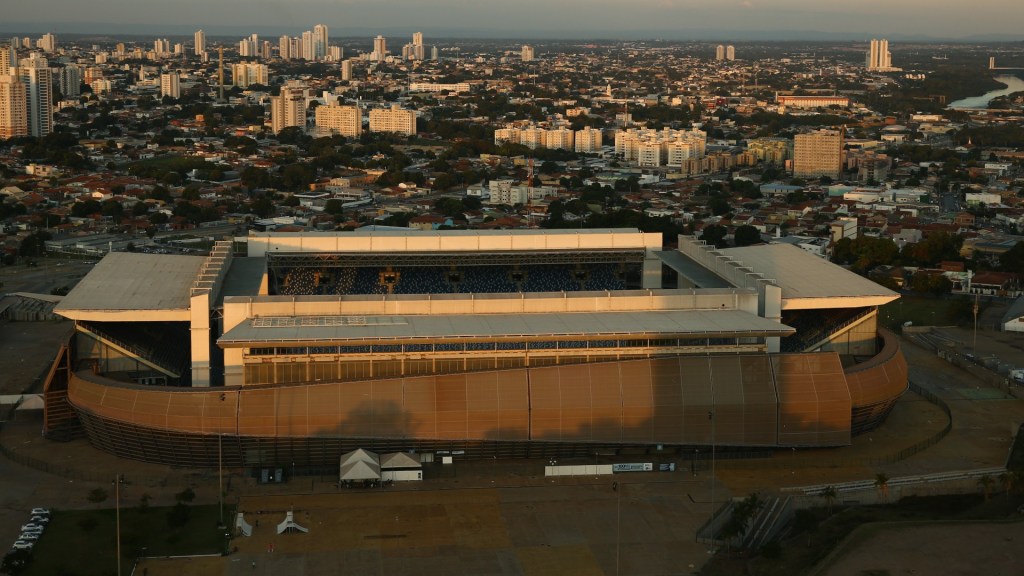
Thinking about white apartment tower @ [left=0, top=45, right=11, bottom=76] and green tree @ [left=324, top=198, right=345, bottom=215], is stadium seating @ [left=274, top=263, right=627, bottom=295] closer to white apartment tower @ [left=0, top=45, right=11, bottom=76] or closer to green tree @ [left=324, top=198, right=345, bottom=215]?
green tree @ [left=324, top=198, right=345, bottom=215]

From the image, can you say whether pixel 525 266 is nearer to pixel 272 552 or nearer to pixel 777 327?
pixel 777 327

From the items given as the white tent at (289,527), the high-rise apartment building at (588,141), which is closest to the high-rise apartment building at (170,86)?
the high-rise apartment building at (588,141)

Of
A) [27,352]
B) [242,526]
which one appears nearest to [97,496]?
[242,526]

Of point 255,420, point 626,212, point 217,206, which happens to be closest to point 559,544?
point 255,420

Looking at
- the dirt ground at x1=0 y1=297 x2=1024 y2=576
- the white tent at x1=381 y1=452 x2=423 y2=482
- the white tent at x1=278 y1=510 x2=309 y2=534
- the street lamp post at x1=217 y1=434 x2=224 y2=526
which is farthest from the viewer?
the white tent at x1=381 y1=452 x2=423 y2=482

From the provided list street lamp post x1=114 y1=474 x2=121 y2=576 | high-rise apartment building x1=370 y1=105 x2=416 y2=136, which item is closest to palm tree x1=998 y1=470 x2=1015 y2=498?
street lamp post x1=114 y1=474 x2=121 y2=576

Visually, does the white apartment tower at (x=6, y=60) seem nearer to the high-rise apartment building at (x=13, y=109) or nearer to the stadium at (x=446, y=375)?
the high-rise apartment building at (x=13, y=109)
